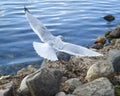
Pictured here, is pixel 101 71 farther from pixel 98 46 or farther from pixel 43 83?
pixel 98 46

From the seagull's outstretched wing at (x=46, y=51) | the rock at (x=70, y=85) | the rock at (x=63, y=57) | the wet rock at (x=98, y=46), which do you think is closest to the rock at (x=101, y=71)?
Answer: the rock at (x=70, y=85)

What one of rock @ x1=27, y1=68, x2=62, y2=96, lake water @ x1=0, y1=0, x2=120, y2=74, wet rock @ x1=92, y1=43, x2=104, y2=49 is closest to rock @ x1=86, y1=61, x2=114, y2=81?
rock @ x1=27, y1=68, x2=62, y2=96

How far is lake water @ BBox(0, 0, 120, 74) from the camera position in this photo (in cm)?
1599

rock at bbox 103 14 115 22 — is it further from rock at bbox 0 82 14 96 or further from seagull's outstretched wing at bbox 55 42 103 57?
rock at bbox 0 82 14 96

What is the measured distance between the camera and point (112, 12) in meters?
24.6

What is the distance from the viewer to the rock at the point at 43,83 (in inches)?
338

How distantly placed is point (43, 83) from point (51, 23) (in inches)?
495

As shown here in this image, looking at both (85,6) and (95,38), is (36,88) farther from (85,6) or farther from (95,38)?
(85,6)

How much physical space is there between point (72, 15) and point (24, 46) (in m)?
7.33

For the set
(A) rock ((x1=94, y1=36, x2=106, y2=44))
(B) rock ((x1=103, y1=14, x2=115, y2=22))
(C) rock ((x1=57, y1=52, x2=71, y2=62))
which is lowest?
(B) rock ((x1=103, y1=14, x2=115, y2=22))

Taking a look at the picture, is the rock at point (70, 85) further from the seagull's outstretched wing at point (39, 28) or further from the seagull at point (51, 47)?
the seagull's outstretched wing at point (39, 28)

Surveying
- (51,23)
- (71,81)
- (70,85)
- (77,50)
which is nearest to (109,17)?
(51,23)

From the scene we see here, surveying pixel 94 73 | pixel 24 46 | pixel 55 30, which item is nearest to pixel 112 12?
pixel 55 30

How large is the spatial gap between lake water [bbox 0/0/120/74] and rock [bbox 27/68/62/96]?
5.85 metres
